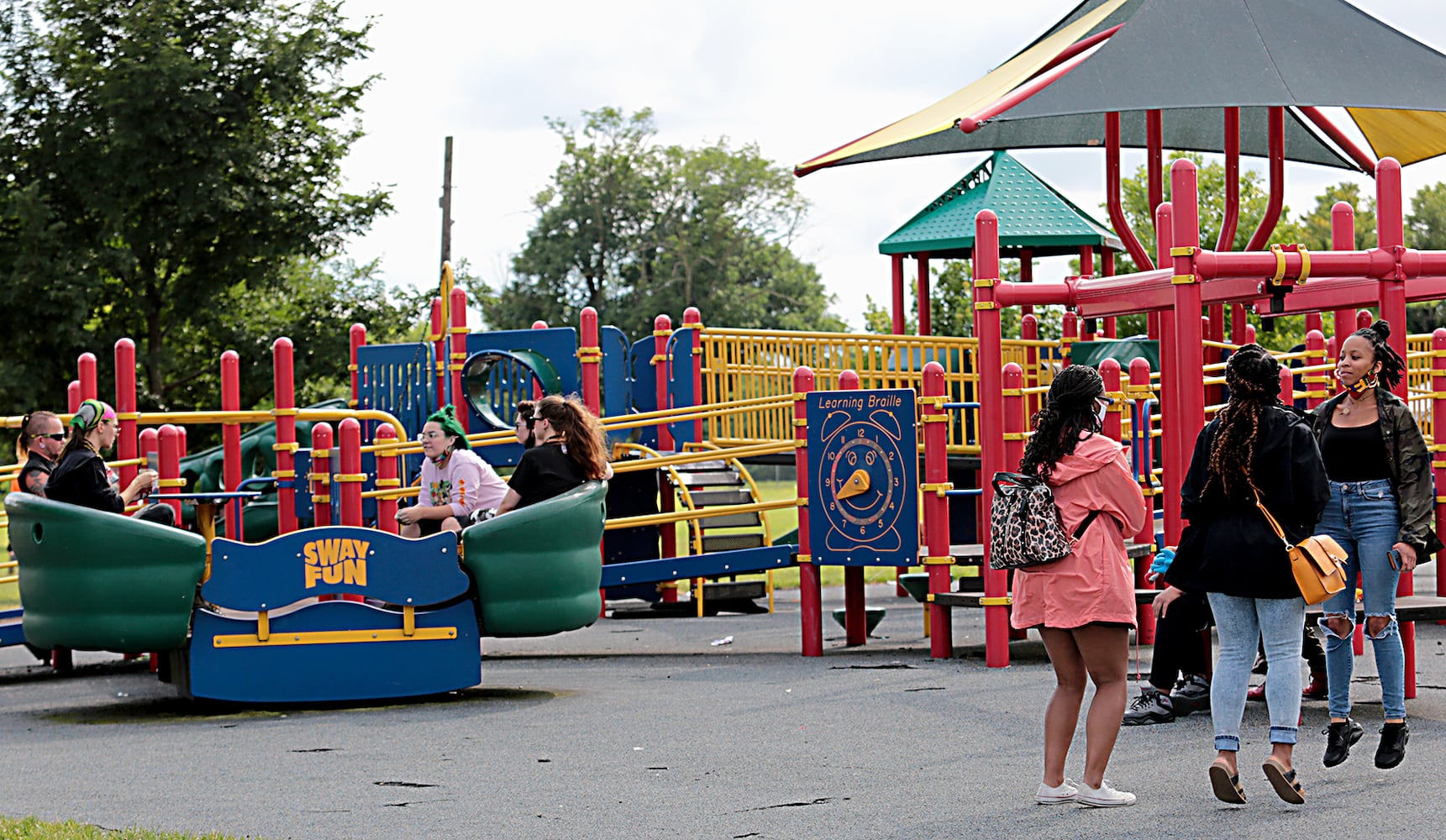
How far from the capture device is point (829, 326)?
221ft

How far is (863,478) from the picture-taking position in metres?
11.1

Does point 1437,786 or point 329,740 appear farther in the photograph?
point 329,740

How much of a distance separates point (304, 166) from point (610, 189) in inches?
1349

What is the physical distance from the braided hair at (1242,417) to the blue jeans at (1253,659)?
0.44m

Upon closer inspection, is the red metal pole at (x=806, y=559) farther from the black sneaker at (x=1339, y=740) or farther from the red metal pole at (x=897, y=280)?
the red metal pole at (x=897, y=280)

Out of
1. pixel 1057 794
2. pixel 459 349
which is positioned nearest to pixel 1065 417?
pixel 1057 794

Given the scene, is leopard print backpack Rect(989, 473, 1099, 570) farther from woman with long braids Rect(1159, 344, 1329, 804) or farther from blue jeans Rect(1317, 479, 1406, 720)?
blue jeans Rect(1317, 479, 1406, 720)

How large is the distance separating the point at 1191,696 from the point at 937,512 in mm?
2919

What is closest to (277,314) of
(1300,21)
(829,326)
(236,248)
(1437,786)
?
(236,248)

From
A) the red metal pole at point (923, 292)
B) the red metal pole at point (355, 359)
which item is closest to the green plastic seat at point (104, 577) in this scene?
the red metal pole at point (355, 359)

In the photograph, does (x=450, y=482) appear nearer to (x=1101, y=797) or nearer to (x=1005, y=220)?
(x=1101, y=797)

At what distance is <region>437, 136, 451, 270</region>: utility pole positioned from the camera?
31.9m

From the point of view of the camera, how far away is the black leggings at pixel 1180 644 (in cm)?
810

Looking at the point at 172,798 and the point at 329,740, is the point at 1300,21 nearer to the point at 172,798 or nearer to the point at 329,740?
the point at 329,740
